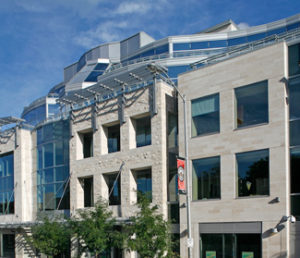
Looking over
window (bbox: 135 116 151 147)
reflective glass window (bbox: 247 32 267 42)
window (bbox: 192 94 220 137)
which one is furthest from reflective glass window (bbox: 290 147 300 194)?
reflective glass window (bbox: 247 32 267 42)

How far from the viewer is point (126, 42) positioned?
5119cm

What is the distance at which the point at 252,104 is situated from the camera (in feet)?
64.3

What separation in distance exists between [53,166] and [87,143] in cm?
410

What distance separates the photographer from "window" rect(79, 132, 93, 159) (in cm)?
2893

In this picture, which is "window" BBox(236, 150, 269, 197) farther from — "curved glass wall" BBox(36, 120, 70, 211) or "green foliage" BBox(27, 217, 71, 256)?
"curved glass wall" BBox(36, 120, 70, 211)

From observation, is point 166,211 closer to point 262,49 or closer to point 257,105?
point 257,105

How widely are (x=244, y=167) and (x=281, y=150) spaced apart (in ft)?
7.25

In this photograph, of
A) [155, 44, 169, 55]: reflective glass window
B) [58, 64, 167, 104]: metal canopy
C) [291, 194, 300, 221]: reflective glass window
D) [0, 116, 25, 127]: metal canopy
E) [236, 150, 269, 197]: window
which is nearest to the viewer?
[291, 194, 300, 221]: reflective glass window

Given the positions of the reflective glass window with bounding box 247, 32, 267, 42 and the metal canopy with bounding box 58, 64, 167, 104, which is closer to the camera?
the metal canopy with bounding box 58, 64, 167, 104

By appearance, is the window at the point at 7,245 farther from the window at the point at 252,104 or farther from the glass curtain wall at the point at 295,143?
the glass curtain wall at the point at 295,143

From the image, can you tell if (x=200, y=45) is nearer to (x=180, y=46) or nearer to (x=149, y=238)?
(x=180, y=46)

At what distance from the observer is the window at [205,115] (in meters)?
21.0

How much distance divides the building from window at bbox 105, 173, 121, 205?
0.07 metres

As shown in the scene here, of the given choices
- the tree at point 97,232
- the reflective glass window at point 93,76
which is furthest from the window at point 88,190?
the reflective glass window at point 93,76
